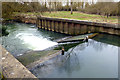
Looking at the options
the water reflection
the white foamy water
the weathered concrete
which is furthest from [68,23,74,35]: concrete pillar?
the weathered concrete

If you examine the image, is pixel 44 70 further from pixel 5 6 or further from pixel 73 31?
pixel 73 31

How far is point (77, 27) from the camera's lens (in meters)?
16.8

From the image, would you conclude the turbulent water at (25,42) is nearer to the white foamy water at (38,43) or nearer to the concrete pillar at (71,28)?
the white foamy water at (38,43)

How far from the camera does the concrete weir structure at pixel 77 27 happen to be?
14516 mm

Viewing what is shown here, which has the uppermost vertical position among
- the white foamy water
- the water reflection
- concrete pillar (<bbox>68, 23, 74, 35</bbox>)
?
concrete pillar (<bbox>68, 23, 74, 35</bbox>)

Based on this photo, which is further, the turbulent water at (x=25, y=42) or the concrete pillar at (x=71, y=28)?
the concrete pillar at (x=71, y=28)

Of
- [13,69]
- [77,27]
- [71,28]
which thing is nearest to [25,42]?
[71,28]

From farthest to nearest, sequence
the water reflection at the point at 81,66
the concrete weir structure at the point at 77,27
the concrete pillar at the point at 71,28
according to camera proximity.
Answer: the concrete pillar at the point at 71,28, the concrete weir structure at the point at 77,27, the water reflection at the point at 81,66

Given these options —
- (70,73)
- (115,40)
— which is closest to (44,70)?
(70,73)

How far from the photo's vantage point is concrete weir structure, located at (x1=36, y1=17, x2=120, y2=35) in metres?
14.5

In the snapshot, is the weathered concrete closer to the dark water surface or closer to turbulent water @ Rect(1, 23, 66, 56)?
the dark water surface

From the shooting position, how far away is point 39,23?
80.3 feet

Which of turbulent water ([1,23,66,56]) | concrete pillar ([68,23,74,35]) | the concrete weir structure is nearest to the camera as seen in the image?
turbulent water ([1,23,66,56])

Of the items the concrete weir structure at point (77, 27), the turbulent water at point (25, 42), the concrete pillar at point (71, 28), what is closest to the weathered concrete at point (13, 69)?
the turbulent water at point (25, 42)
